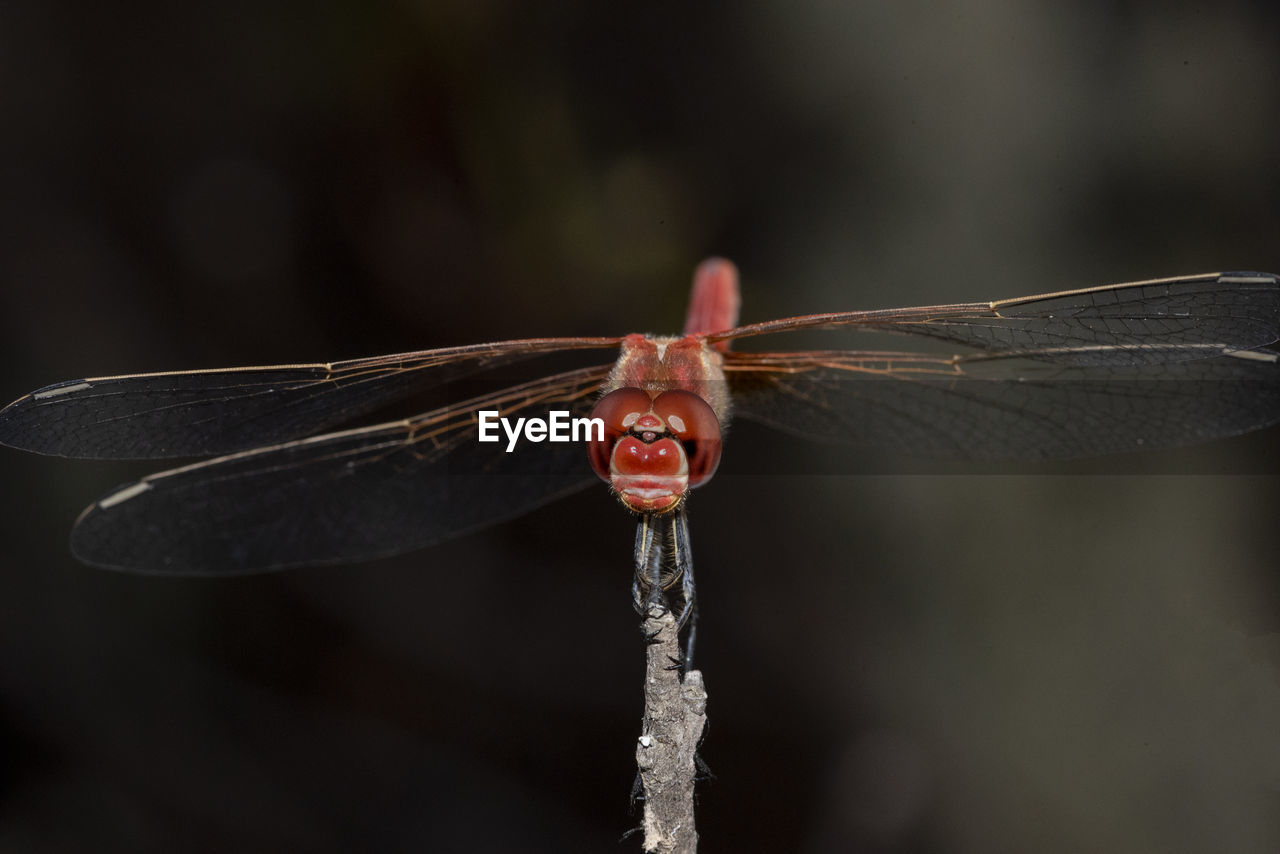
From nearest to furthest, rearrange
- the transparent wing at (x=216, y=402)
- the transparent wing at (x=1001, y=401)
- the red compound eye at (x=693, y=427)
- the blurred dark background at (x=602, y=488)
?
the red compound eye at (x=693, y=427) < the transparent wing at (x=216, y=402) < the transparent wing at (x=1001, y=401) < the blurred dark background at (x=602, y=488)

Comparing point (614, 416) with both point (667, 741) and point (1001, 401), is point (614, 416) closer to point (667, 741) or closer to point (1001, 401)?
point (667, 741)

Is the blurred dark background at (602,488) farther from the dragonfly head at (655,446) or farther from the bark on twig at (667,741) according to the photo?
the bark on twig at (667,741)

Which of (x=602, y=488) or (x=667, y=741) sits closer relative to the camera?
(x=667, y=741)

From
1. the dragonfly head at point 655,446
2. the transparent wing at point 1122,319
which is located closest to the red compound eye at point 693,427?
the dragonfly head at point 655,446

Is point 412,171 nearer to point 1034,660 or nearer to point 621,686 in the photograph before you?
point 621,686

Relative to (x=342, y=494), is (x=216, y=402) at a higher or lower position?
higher

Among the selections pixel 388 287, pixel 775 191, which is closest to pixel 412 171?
pixel 388 287

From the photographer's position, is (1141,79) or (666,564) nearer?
(666,564)

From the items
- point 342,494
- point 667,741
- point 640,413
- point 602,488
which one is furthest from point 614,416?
point 602,488
